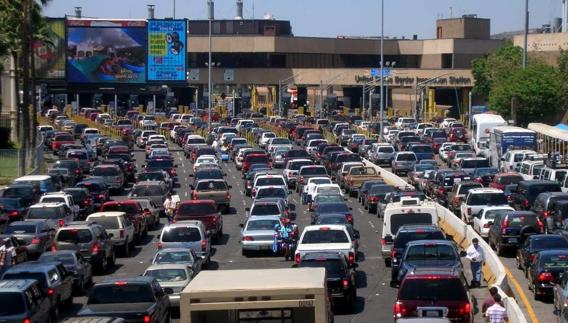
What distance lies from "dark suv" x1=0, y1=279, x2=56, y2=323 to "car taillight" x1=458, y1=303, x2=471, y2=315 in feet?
25.1

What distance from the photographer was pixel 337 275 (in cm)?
2623

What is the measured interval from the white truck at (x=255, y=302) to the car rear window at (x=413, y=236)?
15790 mm

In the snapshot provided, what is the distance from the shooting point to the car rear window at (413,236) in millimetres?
30619

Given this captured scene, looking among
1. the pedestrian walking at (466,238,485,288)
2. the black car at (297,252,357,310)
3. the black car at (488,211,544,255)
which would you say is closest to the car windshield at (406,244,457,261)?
the black car at (297,252,357,310)

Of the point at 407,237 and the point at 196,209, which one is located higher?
the point at 407,237

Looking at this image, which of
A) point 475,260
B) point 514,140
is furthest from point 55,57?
point 475,260

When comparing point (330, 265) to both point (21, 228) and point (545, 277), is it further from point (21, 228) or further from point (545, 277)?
point (21, 228)

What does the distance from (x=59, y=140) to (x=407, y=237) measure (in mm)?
50617

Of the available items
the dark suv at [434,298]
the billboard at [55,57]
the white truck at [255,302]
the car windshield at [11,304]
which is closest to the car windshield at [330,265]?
the dark suv at [434,298]

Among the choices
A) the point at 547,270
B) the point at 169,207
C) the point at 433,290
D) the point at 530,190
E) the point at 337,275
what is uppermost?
the point at 433,290

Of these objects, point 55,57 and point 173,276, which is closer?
point 173,276

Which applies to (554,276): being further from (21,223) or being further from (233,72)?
(233,72)

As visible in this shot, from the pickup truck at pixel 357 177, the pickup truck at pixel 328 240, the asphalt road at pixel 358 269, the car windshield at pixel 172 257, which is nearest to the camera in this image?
the asphalt road at pixel 358 269

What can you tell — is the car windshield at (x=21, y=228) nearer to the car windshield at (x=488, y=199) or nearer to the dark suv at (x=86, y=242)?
the dark suv at (x=86, y=242)
